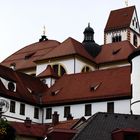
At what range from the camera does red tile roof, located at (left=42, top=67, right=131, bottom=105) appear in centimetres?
5347

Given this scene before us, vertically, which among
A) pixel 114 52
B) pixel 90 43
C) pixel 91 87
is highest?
pixel 90 43

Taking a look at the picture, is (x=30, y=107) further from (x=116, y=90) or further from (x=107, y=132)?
(x=107, y=132)

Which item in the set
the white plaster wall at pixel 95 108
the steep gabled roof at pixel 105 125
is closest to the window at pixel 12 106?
the white plaster wall at pixel 95 108

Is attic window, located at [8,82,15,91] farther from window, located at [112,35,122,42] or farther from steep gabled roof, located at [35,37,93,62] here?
window, located at [112,35,122,42]

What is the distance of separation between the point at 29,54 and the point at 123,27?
59.2ft

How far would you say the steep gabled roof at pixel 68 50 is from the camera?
232 feet

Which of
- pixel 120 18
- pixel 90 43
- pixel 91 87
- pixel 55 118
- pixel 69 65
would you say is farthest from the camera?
pixel 120 18

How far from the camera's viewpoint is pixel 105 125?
2820cm

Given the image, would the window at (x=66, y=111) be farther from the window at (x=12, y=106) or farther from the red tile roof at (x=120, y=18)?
the red tile roof at (x=120, y=18)

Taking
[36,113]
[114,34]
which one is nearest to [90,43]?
[114,34]

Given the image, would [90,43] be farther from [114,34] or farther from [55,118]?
[55,118]

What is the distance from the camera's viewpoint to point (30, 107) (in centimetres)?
5638

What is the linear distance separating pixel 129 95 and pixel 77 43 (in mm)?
25959

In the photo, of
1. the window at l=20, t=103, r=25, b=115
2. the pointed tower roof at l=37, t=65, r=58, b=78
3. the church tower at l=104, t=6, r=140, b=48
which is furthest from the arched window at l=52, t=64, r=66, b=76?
the church tower at l=104, t=6, r=140, b=48
